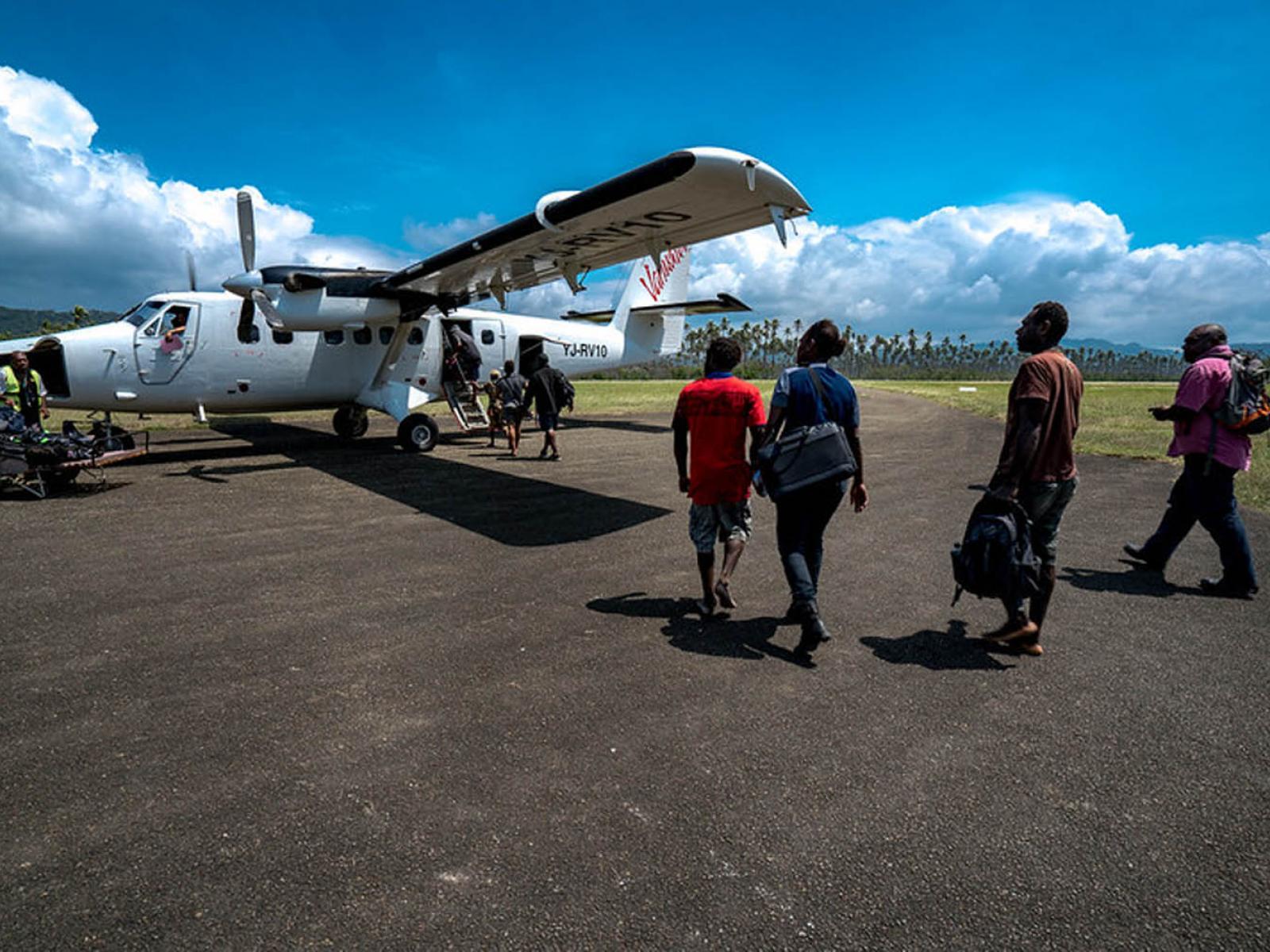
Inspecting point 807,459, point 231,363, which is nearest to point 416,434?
point 231,363

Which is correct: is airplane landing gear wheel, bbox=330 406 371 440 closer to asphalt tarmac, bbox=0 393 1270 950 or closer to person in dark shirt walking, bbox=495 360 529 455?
person in dark shirt walking, bbox=495 360 529 455

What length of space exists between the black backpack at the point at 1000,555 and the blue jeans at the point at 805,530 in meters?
0.85

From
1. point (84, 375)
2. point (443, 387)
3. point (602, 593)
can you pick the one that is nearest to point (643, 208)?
point (602, 593)

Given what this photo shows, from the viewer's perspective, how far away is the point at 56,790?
106 inches

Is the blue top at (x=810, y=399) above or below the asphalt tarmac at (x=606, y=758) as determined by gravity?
above

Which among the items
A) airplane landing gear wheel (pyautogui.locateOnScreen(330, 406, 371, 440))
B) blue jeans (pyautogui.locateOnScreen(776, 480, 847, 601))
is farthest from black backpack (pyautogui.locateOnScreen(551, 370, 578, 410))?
blue jeans (pyautogui.locateOnScreen(776, 480, 847, 601))

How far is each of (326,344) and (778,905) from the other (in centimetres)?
1347

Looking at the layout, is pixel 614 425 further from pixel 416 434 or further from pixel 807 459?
pixel 807 459

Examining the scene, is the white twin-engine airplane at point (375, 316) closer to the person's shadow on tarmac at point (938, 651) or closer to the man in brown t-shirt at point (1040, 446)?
the man in brown t-shirt at point (1040, 446)

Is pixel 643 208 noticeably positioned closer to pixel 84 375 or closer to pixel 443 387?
pixel 443 387

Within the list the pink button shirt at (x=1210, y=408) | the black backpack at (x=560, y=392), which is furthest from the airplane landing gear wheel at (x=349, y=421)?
the pink button shirt at (x=1210, y=408)

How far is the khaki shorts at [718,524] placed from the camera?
4.53 metres

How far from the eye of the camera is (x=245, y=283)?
36.6ft

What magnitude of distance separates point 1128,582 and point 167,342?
14.1 metres
